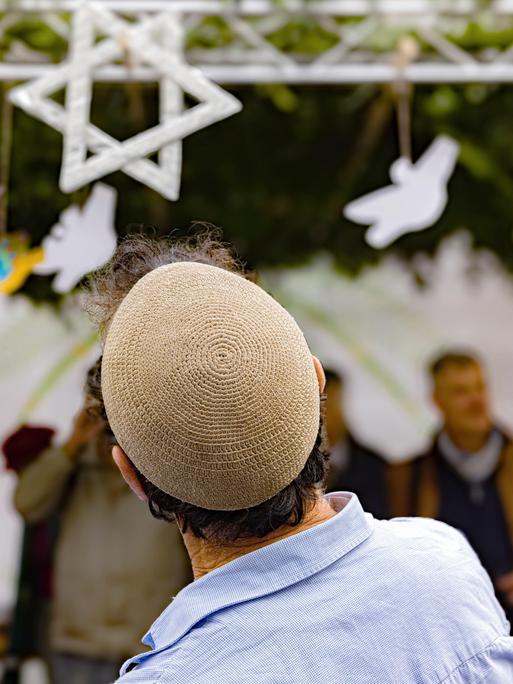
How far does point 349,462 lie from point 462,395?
1.49 feet

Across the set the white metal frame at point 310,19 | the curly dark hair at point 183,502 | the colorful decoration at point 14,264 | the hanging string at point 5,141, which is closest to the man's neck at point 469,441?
the white metal frame at point 310,19

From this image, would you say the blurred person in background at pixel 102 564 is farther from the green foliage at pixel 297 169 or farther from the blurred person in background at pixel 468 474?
the blurred person in background at pixel 468 474

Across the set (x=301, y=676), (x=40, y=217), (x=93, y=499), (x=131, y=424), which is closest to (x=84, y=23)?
(x=40, y=217)

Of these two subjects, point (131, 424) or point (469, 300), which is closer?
point (131, 424)

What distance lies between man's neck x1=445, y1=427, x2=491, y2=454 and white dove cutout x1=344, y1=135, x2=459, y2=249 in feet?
5.09

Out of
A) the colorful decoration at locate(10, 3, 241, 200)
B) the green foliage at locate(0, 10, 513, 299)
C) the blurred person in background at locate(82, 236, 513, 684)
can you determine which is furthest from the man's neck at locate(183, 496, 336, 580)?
the green foliage at locate(0, 10, 513, 299)

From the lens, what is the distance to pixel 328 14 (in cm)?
218

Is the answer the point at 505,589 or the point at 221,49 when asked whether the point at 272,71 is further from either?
the point at 505,589

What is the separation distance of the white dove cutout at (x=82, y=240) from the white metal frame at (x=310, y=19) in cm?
49

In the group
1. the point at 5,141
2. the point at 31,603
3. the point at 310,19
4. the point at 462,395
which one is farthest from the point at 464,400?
the point at 5,141

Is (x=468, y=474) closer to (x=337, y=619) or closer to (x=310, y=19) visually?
(x=310, y=19)

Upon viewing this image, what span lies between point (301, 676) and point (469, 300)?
9.54 ft

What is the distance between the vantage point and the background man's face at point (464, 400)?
3209 millimetres

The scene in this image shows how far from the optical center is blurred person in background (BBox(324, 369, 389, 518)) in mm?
3172
